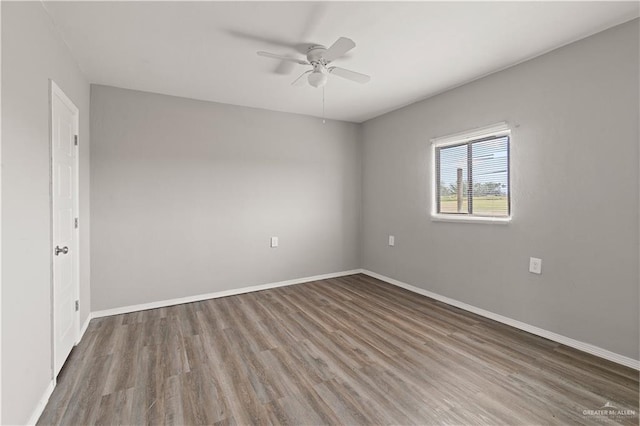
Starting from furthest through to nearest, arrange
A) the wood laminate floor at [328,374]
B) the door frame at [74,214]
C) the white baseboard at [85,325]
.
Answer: the white baseboard at [85,325] < the door frame at [74,214] < the wood laminate floor at [328,374]

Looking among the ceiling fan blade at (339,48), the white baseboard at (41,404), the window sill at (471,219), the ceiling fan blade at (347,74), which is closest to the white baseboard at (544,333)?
the window sill at (471,219)

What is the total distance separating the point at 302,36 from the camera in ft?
7.29

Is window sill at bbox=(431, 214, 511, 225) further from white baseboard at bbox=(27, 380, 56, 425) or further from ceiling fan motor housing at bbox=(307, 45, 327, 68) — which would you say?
white baseboard at bbox=(27, 380, 56, 425)

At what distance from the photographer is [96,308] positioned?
3.05m

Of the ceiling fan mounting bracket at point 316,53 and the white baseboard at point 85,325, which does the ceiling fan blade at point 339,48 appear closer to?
the ceiling fan mounting bracket at point 316,53

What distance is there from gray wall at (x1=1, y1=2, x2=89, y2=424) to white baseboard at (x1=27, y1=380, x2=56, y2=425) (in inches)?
1.6

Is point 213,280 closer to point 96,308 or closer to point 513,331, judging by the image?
point 96,308

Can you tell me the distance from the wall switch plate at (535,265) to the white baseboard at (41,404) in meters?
3.71

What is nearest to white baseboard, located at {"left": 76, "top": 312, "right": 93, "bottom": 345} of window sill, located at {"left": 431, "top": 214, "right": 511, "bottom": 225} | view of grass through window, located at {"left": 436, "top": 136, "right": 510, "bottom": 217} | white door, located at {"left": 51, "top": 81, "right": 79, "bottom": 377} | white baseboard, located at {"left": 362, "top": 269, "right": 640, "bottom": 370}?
white door, located at {"left": 51, "top": 81, "right": 79, "bottom": 377}

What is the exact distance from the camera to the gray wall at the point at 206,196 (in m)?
3.13

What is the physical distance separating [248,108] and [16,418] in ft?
11.4

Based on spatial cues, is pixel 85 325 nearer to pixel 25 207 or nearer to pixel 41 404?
pixel 41 404

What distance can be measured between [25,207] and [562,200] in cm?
374

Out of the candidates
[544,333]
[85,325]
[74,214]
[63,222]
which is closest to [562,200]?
[544,333]
